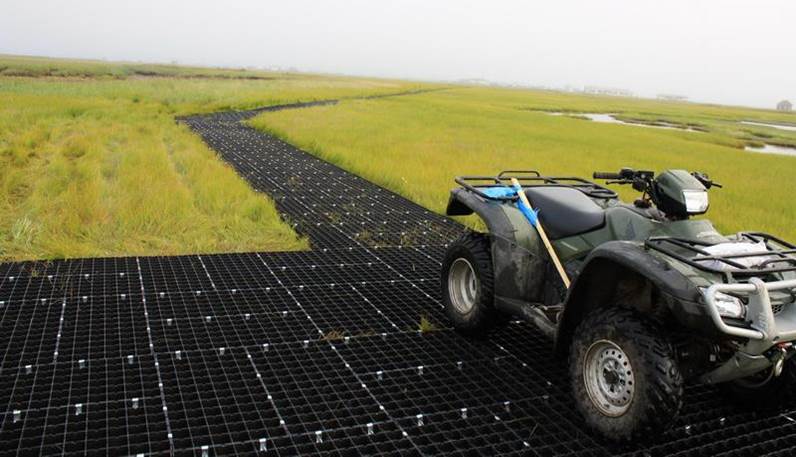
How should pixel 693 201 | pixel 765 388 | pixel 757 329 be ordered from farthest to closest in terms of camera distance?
pixel 765 388, pixel 693 201, pixel 757 329

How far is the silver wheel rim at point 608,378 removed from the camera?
2.56 m

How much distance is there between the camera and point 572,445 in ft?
8.85

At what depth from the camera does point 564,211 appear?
334 cm

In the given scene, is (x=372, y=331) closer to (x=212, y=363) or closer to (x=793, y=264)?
(x=212, y=363)

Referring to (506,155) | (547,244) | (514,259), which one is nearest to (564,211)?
(547,244)

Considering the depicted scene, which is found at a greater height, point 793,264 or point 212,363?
point 793,264

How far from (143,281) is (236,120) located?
44.9ft

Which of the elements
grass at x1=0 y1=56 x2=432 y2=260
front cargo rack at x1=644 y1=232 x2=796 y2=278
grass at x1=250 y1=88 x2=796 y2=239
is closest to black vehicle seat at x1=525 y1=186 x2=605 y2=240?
front cargo rack at x1=644 y1=232 x2=796 y2=278

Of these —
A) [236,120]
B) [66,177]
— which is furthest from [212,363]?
[236,120]

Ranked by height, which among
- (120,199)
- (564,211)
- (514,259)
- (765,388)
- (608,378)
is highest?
(564,211)

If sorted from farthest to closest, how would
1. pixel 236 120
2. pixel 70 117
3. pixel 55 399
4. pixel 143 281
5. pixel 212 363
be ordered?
pixel 236 120, pixel 70 117, pixel 143 281, pixel 212 363, pixel 55 399

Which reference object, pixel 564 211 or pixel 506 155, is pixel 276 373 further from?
pixel 506 155

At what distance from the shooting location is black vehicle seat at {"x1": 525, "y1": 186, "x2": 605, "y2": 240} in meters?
3.23

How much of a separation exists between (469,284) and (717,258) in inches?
69.5
